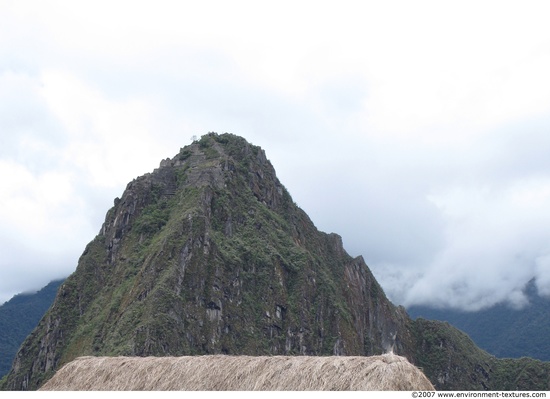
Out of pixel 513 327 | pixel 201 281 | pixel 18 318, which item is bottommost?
pixel 201 281

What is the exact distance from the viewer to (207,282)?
246 feet

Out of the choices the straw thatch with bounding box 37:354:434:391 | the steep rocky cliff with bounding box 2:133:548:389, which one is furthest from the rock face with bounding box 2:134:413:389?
the straw thatch with bounding box 37:354:434:391

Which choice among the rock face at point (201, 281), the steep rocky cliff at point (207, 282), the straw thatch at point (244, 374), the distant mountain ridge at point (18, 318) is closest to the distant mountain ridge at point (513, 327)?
the steep rocky cliff at point (207, 282)

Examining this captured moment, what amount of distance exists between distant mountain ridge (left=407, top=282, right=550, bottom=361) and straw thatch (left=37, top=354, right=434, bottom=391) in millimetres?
118565

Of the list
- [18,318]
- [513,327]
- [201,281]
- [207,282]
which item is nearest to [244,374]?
[201,281]

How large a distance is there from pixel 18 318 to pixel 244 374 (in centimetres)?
10229

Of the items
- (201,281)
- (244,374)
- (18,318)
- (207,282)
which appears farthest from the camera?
(18,318)

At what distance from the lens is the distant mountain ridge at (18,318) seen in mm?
99250

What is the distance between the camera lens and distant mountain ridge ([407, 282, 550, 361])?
12100 cm

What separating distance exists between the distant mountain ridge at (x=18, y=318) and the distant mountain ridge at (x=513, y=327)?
7447 cm

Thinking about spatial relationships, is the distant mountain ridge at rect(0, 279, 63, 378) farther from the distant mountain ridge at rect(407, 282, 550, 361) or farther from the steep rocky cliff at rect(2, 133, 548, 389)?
the distant mountain ridge at rect(407, 282, 550, 361)

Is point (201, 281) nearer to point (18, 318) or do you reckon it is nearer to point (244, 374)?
point (18, 318)

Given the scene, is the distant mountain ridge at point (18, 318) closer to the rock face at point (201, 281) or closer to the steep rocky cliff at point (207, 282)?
the steep rocky cliff at point (207, 282)

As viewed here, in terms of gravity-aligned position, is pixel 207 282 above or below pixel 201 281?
above
